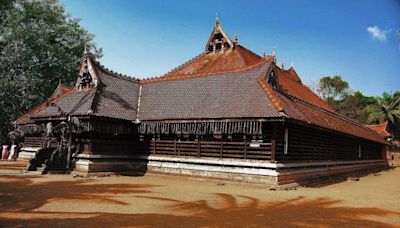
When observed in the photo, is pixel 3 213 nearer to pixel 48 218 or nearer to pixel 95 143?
pixel 48 218

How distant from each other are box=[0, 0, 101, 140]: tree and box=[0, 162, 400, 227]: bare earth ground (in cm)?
2105

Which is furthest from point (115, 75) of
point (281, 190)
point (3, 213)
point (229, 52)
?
point (3, 213)

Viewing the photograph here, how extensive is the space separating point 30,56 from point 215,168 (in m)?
25.4

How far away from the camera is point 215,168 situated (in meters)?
17.1

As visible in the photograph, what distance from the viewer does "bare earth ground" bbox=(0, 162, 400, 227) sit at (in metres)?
8.01

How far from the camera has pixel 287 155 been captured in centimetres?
1684

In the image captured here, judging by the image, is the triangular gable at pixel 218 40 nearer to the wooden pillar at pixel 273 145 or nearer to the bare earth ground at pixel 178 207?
the wooden pillar at pixel 273 145

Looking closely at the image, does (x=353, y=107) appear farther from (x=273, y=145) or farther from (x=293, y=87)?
(x=273, y=145)

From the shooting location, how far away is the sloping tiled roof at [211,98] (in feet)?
54.5

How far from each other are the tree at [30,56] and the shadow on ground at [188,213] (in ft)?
73.4

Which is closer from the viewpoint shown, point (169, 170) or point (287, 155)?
point (287, 155)

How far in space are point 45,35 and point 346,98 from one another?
53.6 metres

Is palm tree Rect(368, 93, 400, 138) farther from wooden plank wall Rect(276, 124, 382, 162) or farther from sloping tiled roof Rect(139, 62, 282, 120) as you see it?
sloping tiled roof Rect(139, 62, 282, 120)

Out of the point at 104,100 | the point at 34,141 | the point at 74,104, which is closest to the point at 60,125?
the point at 74,104
